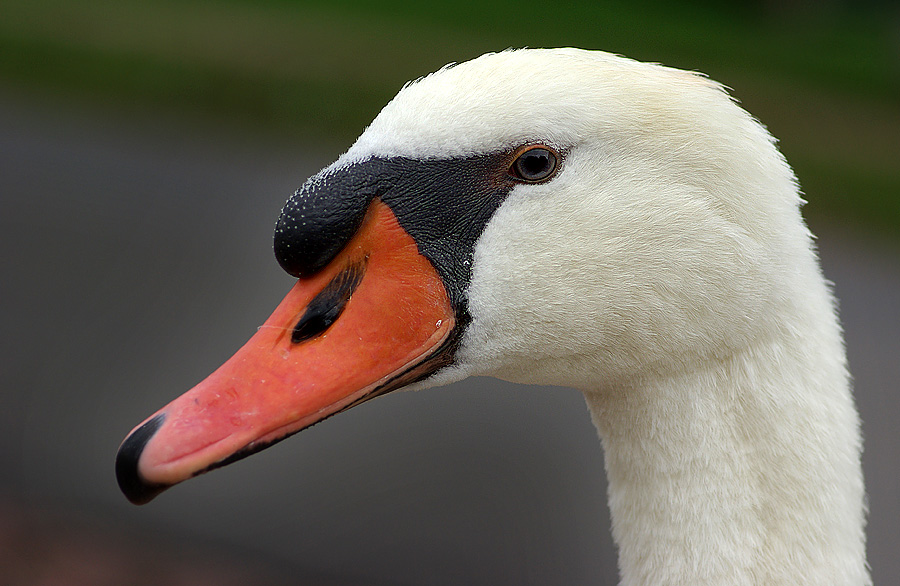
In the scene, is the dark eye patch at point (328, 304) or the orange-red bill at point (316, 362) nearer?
the orange-red bill at point (316, 362)

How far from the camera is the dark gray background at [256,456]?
4789mm

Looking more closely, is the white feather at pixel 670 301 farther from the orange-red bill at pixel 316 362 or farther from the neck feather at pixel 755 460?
the orange-red bill at pixel 316 362

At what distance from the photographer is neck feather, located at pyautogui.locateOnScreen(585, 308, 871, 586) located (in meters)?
1.81

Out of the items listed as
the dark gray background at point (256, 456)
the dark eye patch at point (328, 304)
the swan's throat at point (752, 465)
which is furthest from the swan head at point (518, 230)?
the dark gray background at point (256, 456)

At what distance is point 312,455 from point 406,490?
63 cm

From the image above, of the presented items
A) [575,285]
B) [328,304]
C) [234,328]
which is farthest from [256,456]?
[575,285]

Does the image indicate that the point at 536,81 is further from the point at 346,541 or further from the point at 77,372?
the point at 77,372

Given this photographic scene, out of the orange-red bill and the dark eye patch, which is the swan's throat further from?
the dark eye patch

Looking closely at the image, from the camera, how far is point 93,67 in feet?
34.0

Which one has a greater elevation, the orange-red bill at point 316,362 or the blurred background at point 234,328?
the blurred background at point 234,328

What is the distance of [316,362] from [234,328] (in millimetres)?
4509

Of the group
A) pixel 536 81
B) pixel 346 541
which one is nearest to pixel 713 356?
pixel 536 81

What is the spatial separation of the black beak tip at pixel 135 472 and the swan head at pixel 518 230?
0.05m

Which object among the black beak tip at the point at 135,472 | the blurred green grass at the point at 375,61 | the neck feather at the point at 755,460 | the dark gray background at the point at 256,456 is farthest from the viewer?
the blurred green grass at the point at 375,61
